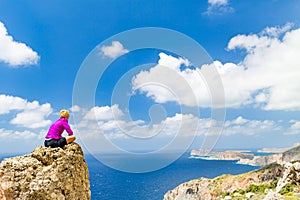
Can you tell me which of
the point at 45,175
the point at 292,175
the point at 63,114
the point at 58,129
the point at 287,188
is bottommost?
the point at 287,188

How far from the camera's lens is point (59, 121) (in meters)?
10.2

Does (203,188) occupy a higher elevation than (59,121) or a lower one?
lower

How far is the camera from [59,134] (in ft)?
33.2

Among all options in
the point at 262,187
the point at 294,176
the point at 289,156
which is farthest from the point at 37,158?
the point at 289,156

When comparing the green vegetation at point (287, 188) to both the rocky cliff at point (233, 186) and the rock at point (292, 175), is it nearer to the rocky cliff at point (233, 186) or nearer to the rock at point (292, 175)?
the rock at point (292, 175)

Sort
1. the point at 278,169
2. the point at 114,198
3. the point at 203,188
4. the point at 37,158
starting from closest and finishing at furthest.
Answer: the point at 37,158 → the point at 278,169 → the point at 203,188 → the point at 114,198

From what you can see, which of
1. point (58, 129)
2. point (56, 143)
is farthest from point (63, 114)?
point (56, 143)

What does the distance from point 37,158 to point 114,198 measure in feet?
444

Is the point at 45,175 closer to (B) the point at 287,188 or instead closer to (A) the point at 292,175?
(B) the point at 287,188

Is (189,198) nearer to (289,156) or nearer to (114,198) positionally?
(114,198)

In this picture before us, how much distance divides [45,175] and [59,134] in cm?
161

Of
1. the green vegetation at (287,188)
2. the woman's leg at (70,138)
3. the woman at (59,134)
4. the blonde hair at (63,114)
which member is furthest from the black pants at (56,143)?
the green vegetation at (287,188)

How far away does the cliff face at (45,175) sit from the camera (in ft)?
28.2

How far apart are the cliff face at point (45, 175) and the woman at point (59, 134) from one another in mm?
234
